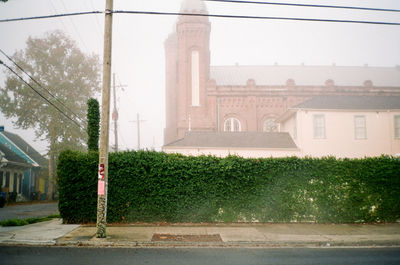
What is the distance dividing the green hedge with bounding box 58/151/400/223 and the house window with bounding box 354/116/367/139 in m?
13.0

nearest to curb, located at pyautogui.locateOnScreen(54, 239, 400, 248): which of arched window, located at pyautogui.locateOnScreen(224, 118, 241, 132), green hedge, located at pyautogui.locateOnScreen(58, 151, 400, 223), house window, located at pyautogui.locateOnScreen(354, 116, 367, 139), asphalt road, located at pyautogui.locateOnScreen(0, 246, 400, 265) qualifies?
asphalt road, located at pyautogui.locateOnScreen(0, 246, 400, 265)

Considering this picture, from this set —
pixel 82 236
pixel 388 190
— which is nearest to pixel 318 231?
pixel 388 190

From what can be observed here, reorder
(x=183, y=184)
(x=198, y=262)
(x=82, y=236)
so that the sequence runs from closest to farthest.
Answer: (x=198, y=262), (x=82, y=236), (x=183, y=184)

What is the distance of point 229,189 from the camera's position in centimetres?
1462

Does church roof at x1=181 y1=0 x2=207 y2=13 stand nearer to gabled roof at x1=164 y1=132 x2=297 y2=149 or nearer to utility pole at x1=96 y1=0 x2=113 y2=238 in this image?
gabled roof at x1=164 y1=132 x2=297 y2=149

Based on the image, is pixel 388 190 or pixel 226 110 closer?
pixel 388 190

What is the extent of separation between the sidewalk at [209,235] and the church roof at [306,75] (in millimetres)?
36623

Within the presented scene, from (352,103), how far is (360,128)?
7.70 ft

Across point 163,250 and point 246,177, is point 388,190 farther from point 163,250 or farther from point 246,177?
point 163,250

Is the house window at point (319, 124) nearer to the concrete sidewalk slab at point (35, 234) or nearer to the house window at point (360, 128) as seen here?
the house window at point (360, 128)

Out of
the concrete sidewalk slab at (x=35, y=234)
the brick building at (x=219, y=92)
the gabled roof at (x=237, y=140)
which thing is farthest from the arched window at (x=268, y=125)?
the concrete sidewalk slab at (x=35, y=234)

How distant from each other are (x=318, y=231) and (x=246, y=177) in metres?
3.42

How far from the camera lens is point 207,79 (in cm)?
4581

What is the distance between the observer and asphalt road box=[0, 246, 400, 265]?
329 inches
